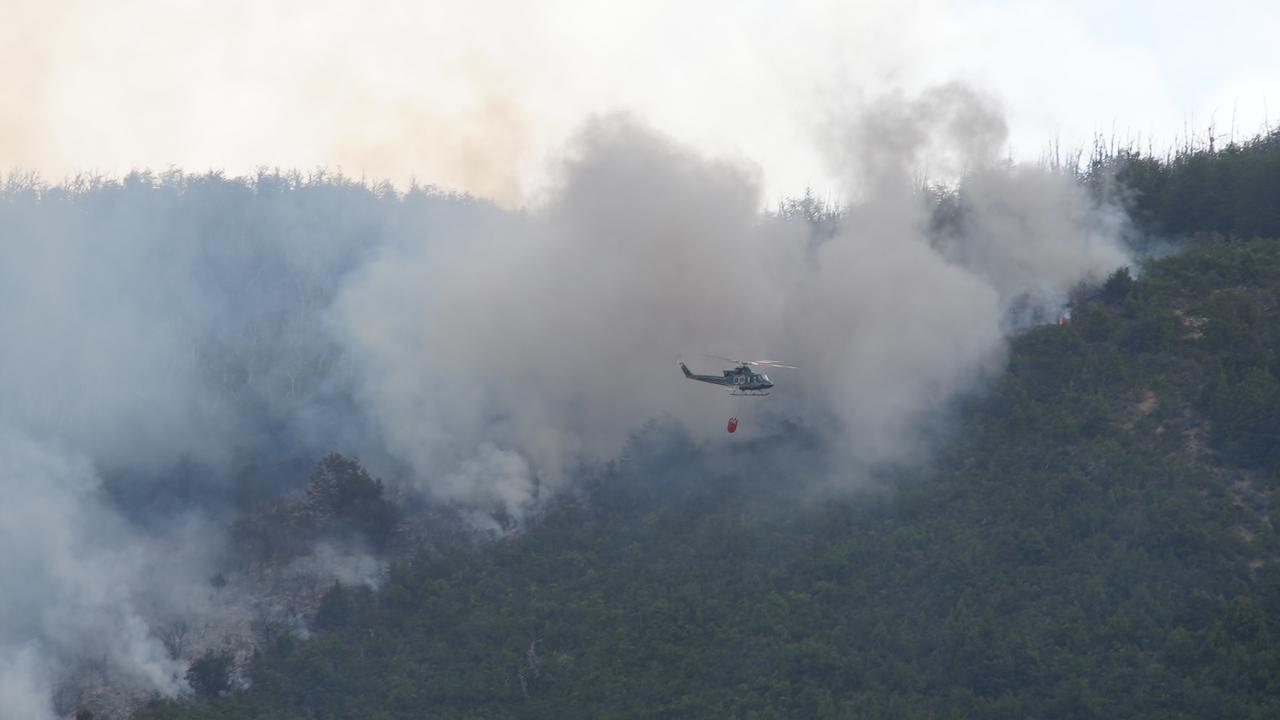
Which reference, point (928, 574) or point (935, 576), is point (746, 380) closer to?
point (928, 574)

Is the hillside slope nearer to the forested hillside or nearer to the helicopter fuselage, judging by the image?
the forested hillside

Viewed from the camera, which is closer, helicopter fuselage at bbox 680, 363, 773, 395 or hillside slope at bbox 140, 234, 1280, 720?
hillside slope at bbox 140, 234, 1280, 720

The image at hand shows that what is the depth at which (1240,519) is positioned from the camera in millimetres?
93812

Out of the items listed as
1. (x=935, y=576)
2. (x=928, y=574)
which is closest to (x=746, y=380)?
(x=928, y=574)

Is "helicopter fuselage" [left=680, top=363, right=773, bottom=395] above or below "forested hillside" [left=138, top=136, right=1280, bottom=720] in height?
above

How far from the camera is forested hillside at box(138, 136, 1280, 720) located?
290 feet

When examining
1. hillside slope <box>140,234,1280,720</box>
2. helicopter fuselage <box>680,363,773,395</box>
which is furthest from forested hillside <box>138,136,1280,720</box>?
helicopter fuselage <box>680,363,773,395</box>

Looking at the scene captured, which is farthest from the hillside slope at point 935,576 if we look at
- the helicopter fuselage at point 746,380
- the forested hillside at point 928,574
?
the helicopter fuselage at point 746,380

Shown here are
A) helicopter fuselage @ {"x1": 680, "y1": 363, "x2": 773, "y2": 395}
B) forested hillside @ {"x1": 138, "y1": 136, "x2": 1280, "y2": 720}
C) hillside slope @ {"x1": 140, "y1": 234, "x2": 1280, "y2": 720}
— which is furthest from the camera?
helicopter fuselage @ {"x1": 680, "y1": 363, "x2": 773, "y2": 395}

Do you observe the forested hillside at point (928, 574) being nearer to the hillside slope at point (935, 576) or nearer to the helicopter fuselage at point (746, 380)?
the hillside slope at point (935, 576)

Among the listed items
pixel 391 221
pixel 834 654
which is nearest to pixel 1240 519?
pixel 834 654

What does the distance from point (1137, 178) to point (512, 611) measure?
7047 centimetres

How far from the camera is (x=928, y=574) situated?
98.4 meters

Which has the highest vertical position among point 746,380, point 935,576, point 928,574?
point 746,380
